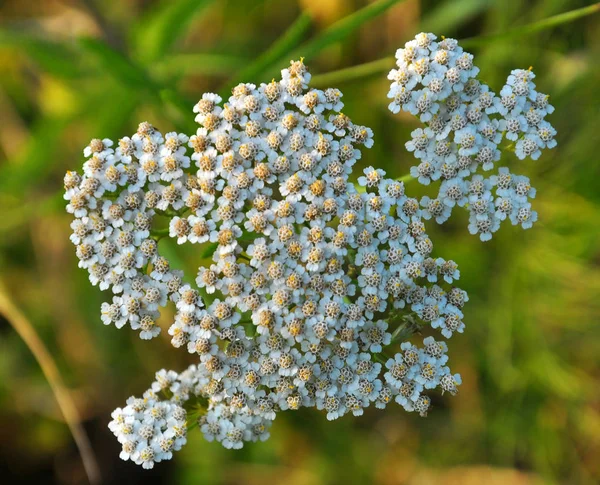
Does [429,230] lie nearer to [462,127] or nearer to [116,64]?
[462,127]

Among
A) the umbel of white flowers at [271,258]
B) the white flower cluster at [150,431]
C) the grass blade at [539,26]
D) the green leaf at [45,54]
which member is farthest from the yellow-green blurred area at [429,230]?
the white flower cluster at [150,431]

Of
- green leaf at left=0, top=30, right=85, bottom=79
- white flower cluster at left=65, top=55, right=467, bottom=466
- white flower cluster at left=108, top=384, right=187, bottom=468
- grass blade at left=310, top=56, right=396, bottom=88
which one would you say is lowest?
white flower cluster at left=108, top=384, right=187, bottom=468

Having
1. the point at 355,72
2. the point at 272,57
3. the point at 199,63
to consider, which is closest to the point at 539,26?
the point at 355,72

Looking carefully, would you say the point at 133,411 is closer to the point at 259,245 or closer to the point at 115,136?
the point at 259,245

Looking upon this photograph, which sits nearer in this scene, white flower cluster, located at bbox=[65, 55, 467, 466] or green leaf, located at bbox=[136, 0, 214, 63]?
white flower cluster, located at bbox=[65, 55, 467, 466]

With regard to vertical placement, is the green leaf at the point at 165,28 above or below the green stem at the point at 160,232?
above

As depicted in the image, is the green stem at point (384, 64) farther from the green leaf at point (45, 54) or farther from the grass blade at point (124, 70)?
the green leaf at point (45, 54)

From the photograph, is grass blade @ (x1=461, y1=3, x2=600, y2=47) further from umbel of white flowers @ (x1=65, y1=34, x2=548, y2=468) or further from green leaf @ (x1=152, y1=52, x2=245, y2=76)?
green leaf @ (x1=152, y1=52, x2=245, y2=76)

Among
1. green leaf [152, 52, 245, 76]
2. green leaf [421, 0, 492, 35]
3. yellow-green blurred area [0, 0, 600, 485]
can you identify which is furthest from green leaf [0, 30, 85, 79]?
green leaf [421, 0, 492, 35]
